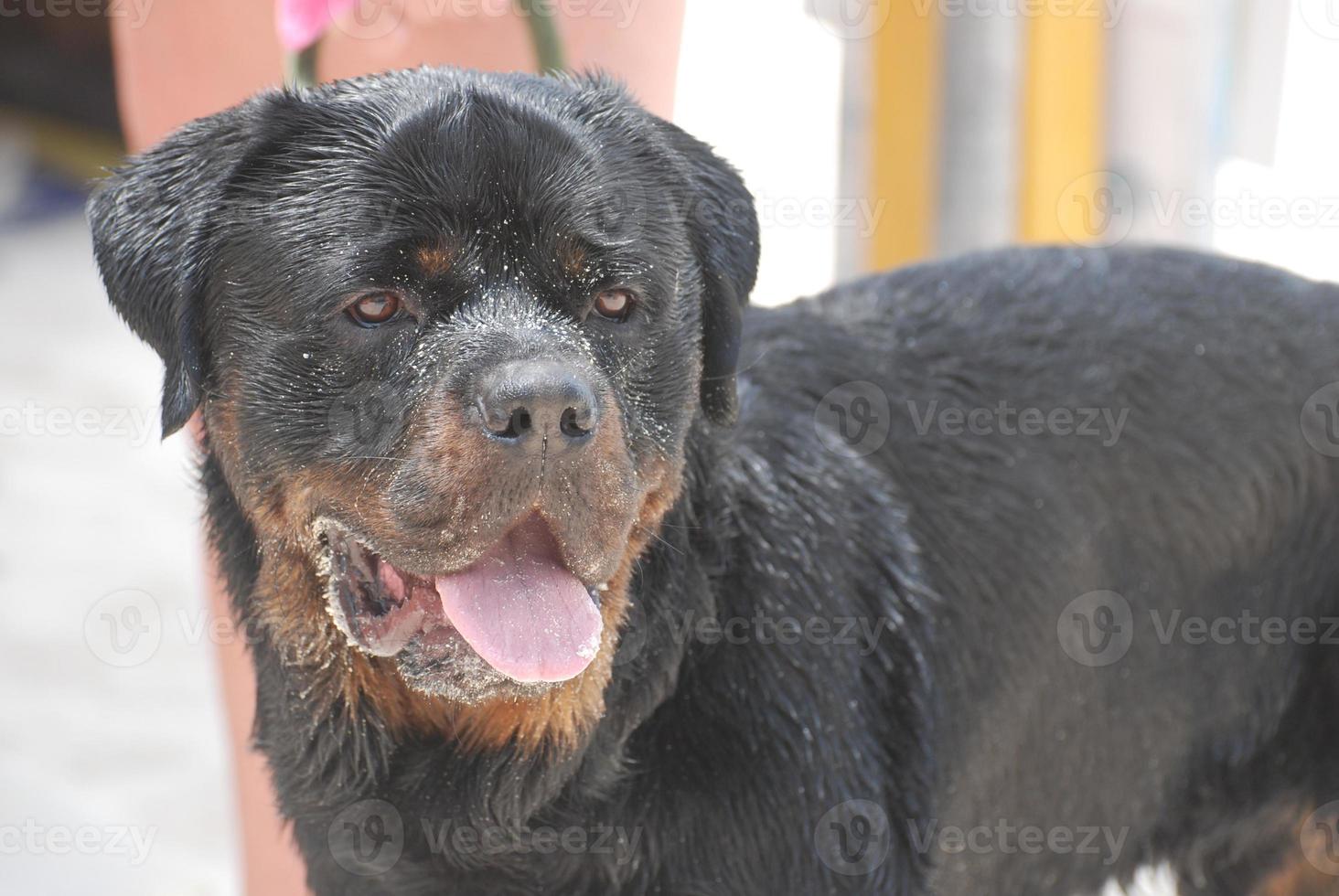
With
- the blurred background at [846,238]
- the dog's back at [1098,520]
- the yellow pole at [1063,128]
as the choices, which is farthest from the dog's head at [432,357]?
the yellow pole at [1063,128]

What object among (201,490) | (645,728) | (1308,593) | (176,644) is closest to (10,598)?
(176,644)

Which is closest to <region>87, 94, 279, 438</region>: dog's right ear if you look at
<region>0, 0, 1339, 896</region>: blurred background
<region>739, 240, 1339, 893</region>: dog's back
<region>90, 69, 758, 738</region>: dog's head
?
<region>90, 69, 758, 738</region>: dog's head

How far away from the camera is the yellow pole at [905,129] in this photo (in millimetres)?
5461

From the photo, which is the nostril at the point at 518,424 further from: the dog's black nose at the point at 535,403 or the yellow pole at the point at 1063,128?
the yellow pole at the point at 1063,128

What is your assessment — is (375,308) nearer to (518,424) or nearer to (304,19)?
(518,424)

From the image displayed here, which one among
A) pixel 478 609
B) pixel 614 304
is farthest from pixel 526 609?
pixel 614 304

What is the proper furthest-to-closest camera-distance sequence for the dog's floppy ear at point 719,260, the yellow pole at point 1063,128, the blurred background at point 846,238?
the yellow pole at point 1063,128 → the blurred background at point 846,238 → the dog's floppy ear at point 719,260

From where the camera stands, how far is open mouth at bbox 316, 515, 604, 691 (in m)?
2.08

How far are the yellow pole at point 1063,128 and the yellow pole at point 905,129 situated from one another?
329mm

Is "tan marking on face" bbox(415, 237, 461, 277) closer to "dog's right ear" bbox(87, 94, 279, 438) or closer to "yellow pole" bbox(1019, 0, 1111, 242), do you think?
"dog's right ear" bbox(87, 94, 279, 438)

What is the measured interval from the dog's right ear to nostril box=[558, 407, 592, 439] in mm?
555

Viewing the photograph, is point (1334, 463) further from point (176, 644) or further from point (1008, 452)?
point (176, 644)

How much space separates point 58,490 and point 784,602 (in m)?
4.42

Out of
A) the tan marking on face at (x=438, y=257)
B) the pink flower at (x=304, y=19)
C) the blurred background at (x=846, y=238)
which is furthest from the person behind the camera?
the blurred background at (x=846, y=238)
